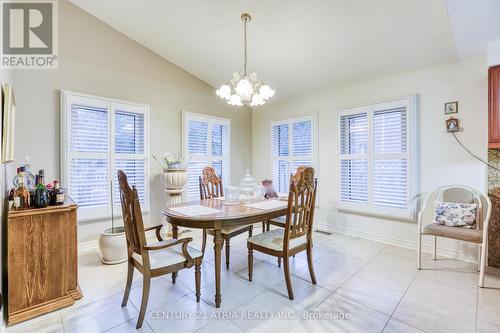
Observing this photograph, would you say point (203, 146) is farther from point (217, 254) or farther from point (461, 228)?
point (461, 228)

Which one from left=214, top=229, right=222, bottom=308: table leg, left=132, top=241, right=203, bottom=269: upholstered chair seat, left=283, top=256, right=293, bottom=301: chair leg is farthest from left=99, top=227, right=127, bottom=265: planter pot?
left=283, top=256, right=293, bottom=301: chair leg

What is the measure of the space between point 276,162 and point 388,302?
328 centimetres

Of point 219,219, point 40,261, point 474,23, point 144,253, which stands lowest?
point 40,261

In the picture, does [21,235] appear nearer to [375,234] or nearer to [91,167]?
[91,167]

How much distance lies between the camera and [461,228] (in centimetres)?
263

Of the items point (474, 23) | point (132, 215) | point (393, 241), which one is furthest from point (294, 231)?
point (474, 23)

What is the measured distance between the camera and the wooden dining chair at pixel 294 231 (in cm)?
214

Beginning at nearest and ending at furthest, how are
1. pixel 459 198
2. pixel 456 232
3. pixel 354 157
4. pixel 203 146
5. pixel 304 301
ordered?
pixel 304 301 → pixel 456 232 → pixel 459 198 → pixel 354 157 → pixel 203 146

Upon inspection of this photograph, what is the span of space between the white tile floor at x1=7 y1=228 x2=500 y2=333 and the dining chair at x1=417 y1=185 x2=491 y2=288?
0.93ft

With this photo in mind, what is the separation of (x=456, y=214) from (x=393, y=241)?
970mm

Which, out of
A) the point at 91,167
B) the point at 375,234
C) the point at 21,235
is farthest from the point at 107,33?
the point at 375,234

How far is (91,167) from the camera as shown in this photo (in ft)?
11.1

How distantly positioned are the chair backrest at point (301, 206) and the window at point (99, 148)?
8.86 ft

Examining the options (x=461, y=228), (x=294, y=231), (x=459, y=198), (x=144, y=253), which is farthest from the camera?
(x=459, y=198)
